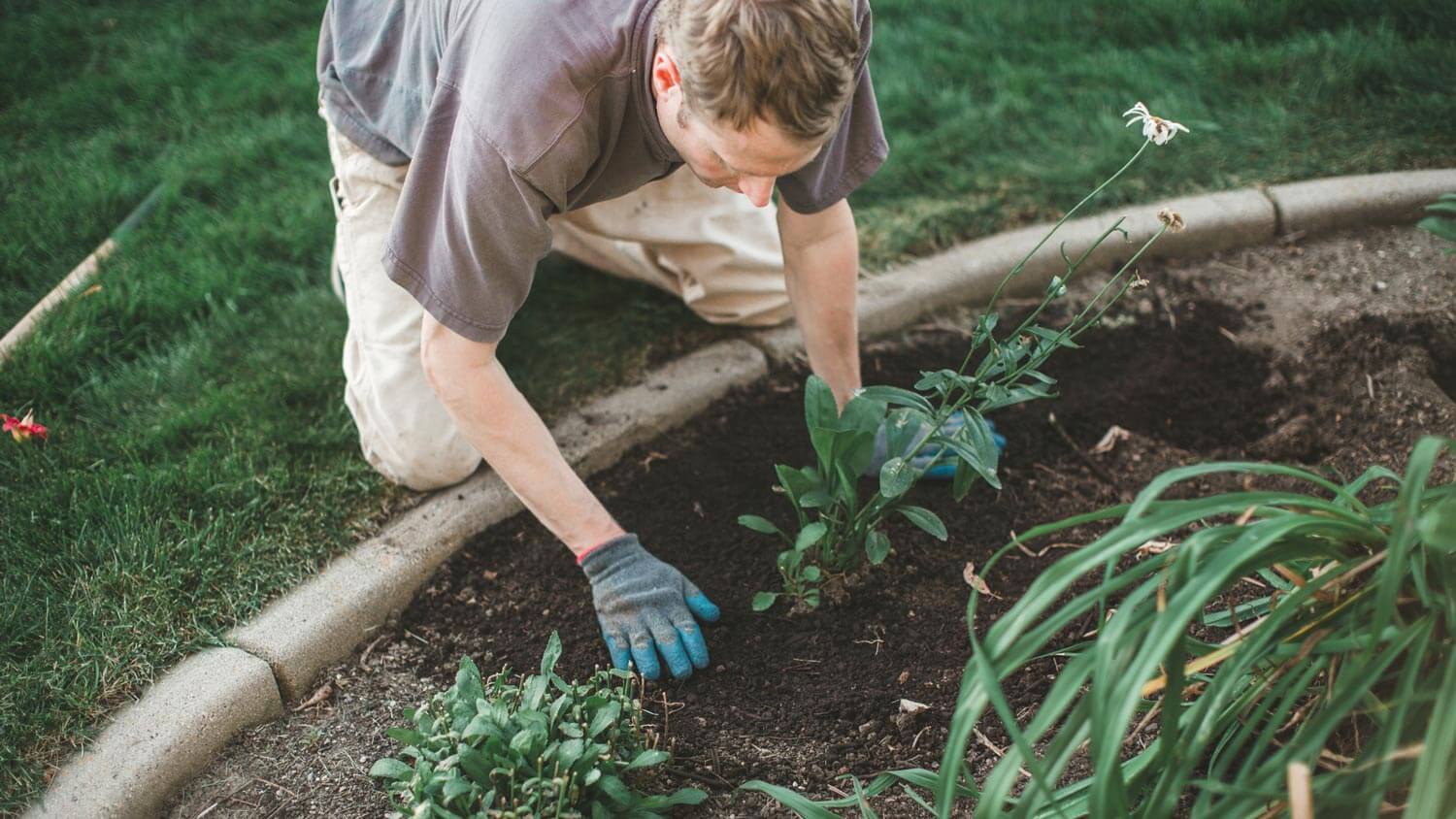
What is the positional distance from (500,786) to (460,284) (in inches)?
28.9

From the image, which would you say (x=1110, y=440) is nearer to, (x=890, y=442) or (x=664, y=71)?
(x=890, y=442)

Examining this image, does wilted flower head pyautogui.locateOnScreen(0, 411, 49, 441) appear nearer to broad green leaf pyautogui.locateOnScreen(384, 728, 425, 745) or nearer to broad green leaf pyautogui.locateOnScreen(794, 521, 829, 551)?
broad green leaf pyautogui.locateOnScreen(384, 728, 425, 745)

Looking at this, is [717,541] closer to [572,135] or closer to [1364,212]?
[572,135]

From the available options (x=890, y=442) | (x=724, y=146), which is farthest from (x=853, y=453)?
(x=724, y=146)

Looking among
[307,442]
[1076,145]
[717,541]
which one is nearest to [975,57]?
[1076,145]

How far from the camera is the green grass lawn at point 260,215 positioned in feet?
6.83

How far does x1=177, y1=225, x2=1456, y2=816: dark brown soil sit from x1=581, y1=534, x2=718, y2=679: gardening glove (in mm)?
55

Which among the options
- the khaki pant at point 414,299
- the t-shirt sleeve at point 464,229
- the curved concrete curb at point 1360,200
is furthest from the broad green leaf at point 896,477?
the curved concrete curb at point 1360,200

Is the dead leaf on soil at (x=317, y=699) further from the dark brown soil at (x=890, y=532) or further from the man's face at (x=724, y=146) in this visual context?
the man's face at (x=724, y=146)

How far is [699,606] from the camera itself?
2014mm

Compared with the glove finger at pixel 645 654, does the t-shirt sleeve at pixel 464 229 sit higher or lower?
higher

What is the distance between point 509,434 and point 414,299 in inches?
21.4

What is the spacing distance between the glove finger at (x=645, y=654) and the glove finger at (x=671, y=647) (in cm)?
1

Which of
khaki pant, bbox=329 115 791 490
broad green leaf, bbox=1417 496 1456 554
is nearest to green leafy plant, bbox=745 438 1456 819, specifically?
broad green leaf, bbox=1417 496 1456 554
